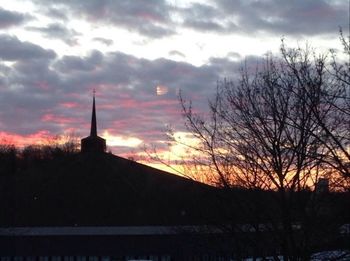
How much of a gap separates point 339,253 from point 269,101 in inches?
126

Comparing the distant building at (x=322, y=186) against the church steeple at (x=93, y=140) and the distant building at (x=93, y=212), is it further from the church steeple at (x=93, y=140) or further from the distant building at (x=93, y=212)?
the church steeple at (x=93, y=140)

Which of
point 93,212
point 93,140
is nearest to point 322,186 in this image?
point 93,212

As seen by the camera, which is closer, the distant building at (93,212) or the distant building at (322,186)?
the distant building at (322,186)

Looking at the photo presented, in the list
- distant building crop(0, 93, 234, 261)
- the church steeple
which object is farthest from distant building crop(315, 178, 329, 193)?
the church steeple

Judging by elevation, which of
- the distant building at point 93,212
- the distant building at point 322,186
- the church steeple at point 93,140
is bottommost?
the distant building at point 322,186

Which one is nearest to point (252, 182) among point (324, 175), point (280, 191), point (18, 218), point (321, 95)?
point (280, 191)

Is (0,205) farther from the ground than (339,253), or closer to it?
farther from the ground

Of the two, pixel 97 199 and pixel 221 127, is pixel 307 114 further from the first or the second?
pixel 97 199

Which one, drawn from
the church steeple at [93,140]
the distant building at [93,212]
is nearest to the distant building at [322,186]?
the distant building at [93,212]

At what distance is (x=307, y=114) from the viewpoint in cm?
1265

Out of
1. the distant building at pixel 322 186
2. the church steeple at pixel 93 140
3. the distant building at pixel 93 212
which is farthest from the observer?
the church steeple at pixel 93 140

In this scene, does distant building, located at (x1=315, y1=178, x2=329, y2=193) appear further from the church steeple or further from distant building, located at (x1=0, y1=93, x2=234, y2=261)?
the church steeple

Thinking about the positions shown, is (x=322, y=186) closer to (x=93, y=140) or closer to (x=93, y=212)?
(x=93, y=212)

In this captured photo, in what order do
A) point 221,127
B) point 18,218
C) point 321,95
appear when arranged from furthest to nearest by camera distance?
point 18,218
point 221,127
point 321,95
